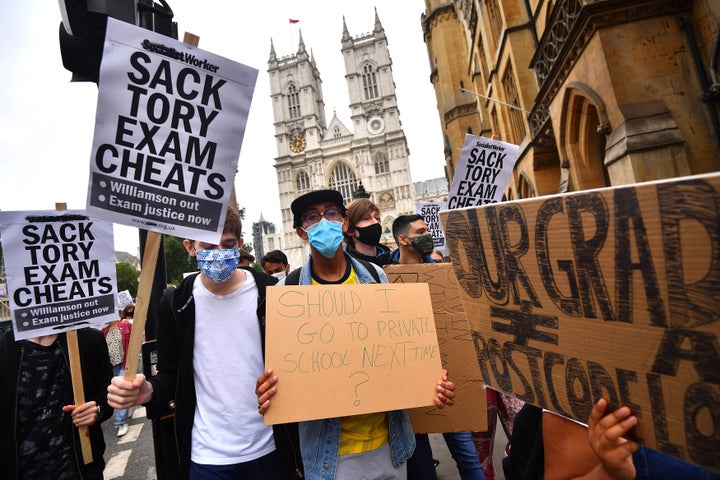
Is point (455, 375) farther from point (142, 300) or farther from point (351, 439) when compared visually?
point (142, 300)

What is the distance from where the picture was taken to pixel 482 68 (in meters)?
13.3

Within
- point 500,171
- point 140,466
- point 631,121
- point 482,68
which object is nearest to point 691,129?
point 631,121

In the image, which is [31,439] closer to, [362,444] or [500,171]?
[362,444]

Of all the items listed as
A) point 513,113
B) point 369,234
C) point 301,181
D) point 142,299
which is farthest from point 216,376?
point 301,181

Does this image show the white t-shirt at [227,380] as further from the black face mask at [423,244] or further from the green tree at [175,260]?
the green tree at [175,260]

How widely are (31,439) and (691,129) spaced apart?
6484 mm

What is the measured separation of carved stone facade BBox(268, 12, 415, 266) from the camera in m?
58.8

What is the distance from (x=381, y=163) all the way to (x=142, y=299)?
60646 mm

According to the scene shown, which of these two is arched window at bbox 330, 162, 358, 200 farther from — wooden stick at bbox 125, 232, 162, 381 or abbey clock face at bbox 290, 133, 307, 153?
wooden stick at bbox 125, 232, 162, 381

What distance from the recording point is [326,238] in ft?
6.61

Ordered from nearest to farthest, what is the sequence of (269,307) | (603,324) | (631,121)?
(603,324) < (269,307) < (631,121)

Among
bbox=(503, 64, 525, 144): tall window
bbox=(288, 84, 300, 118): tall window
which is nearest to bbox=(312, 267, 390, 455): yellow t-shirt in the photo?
bbox=(503, 64, 525, 144): tall window

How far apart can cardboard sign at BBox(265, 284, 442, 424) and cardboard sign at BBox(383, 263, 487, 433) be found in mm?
526

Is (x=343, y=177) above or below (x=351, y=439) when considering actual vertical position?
above
